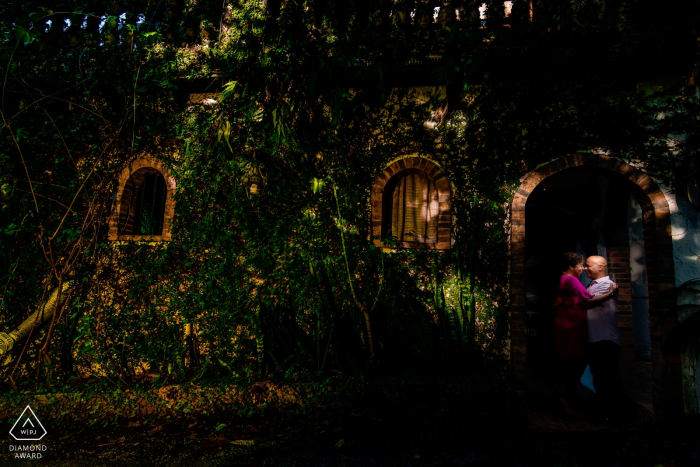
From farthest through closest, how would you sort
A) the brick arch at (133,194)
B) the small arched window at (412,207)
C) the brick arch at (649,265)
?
1. the brick arch at (133,194)
2. the small arched window at (412,207)
3. the brick arch at (649,265)

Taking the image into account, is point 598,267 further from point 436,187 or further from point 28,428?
point 28,428

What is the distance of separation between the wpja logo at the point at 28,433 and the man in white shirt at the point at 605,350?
201 inches

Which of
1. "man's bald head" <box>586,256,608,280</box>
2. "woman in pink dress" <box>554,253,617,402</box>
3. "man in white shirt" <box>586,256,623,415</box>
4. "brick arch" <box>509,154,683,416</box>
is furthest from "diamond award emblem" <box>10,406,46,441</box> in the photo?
"man's bald head" <box>586,256,608,280</box>

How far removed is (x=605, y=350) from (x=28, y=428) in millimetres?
5574

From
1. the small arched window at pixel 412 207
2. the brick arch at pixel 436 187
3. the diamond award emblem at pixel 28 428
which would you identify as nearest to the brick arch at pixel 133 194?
the diamond award emblem at pixel 28 428

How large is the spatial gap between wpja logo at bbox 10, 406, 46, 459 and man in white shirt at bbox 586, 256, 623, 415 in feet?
16.7

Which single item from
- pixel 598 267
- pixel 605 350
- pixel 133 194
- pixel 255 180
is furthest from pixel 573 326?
pixel 133 194

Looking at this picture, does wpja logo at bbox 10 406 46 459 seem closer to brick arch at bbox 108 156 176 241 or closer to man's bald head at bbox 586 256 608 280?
brick arch at bbox 108 156 176 241

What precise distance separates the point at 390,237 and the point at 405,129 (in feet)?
4.55

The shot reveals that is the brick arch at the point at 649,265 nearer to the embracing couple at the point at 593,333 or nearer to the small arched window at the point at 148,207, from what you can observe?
the embracing couple at the point at 593,333

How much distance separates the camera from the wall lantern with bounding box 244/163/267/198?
4055mm

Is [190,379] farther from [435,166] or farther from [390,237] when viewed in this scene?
[435,166]

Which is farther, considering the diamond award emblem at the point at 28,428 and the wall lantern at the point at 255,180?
the wall lantern at the point at 255,180

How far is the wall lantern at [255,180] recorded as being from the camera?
4055mm
